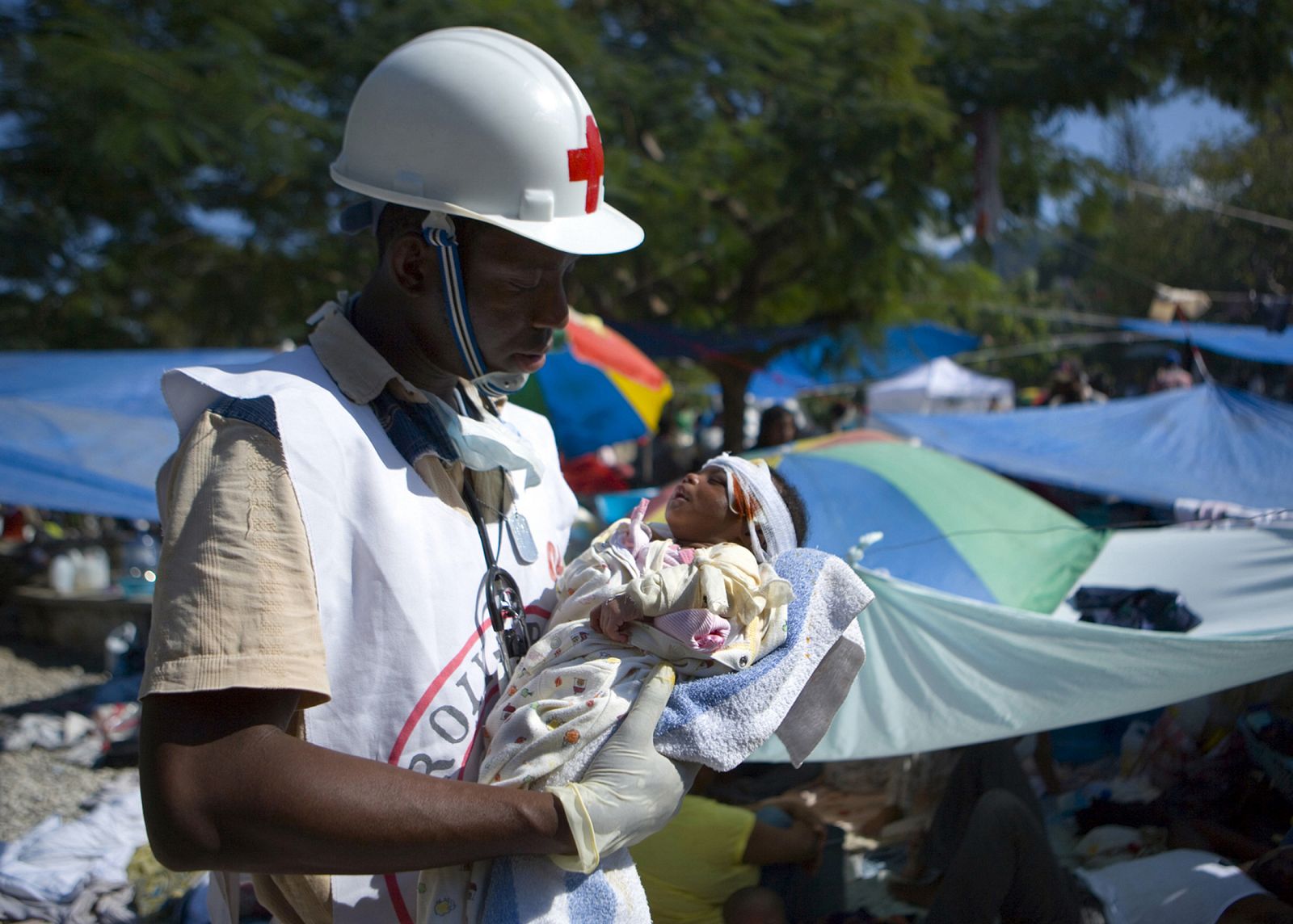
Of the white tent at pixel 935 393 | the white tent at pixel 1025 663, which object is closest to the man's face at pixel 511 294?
the white tent at pixel 1025 663

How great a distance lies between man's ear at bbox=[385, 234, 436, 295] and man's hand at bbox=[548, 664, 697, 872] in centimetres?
63

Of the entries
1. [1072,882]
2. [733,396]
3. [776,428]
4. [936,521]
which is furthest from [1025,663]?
[733,396]

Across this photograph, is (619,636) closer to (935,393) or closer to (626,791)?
(626,791)

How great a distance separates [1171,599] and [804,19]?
6979mm

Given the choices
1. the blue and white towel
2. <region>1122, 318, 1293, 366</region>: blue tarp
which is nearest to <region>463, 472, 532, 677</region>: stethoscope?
the blue and white towel

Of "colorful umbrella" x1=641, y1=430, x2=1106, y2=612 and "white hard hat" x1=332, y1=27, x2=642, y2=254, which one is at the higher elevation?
"white hard hat" x1=332, y1=27, x2=642, y2=254

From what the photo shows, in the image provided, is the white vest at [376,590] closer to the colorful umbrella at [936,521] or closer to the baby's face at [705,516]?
the baby's face at [705,516]

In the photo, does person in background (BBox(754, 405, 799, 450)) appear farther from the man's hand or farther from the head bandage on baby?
the man's hand

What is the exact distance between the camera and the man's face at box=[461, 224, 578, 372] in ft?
4.58

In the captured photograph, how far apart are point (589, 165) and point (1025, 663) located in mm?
2179

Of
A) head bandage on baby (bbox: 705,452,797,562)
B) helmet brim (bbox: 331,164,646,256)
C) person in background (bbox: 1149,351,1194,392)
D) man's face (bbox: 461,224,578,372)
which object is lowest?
person in background (bbox: 1149,351,1194,392)

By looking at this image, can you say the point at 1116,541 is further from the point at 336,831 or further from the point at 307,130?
the point at 307,130

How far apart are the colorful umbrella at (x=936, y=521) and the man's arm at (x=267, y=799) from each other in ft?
8.09

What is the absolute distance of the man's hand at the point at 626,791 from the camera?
116cm
